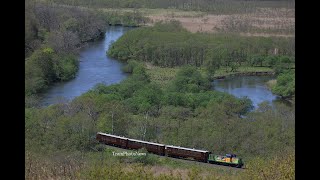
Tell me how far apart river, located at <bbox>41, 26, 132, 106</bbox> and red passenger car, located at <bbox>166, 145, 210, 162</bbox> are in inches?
78.1

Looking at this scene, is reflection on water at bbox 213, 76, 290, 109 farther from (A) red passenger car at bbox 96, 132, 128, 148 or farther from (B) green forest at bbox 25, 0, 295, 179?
(A) red passenger car at bbox 96, 132, 128, 148

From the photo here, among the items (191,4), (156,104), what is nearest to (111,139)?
(156,104)

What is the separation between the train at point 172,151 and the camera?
3.94 meters

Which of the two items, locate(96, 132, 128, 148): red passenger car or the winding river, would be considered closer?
locate(96, 132, 128, 148): red passenger car

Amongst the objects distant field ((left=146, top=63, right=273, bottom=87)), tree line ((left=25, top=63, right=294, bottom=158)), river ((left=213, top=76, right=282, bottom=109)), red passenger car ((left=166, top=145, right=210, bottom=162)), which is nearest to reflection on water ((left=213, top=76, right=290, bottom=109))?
river ((left=213, top=76, right=282, bottom=109))

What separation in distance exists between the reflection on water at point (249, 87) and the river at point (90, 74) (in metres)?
1.62

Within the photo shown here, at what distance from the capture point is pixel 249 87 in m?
7.57

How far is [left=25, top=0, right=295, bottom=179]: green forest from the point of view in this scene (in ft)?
8.03

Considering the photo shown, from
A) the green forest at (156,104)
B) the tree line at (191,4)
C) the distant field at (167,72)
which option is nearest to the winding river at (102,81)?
the green forest at (156,104)

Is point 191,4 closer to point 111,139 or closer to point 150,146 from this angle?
point 111,139

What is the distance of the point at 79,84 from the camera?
7.11 m

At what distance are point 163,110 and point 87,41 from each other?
4.82m

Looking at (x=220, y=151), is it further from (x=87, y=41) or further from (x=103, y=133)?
(x=87, y=41)
